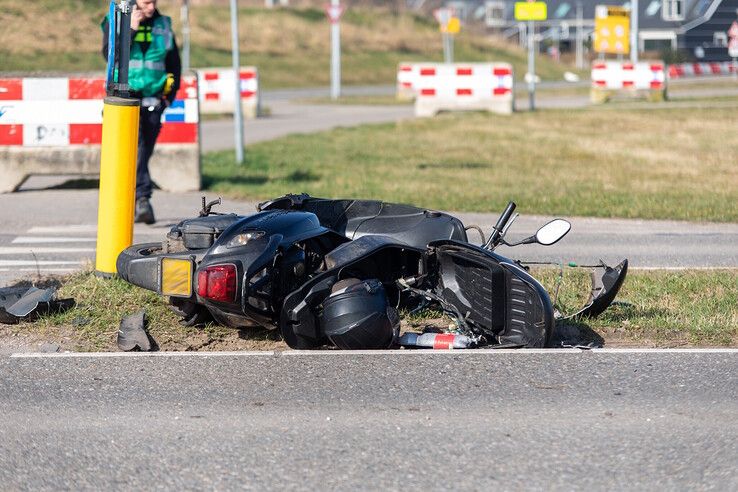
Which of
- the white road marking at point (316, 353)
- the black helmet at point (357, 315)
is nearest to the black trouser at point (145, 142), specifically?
the white road marking at point (316, 353)

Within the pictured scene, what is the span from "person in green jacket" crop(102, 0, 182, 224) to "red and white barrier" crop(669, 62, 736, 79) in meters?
59.9

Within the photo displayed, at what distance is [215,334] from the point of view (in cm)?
719

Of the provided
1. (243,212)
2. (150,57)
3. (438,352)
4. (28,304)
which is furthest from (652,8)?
(438,352)

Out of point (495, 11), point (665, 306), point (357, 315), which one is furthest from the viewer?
point (495, 11)

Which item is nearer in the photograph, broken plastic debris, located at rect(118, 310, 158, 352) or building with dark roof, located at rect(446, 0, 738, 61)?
broken plastic debris, located at rect(118, 310, 158, 352)

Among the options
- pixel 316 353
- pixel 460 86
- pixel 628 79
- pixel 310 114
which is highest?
pixel 628 79

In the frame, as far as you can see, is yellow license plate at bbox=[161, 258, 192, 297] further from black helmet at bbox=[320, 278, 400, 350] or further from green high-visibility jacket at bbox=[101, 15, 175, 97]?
green high-visibility jacket at bbox=[101, 15, 175, 97]

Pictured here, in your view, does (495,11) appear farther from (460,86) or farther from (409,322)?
(409,322)

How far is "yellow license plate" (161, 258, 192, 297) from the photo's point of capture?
257 inches

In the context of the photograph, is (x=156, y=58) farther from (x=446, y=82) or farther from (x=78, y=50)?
(x=78, y=50)

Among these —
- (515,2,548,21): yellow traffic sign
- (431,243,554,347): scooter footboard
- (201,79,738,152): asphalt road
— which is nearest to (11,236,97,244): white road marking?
(431,243,554,347): scooter footboard

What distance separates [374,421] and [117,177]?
3309 millimetres

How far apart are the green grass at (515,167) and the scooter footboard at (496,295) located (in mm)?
6477

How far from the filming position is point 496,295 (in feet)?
21.8
